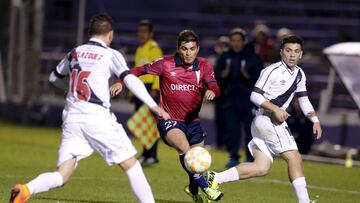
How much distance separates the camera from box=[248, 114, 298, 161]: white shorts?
1183cm

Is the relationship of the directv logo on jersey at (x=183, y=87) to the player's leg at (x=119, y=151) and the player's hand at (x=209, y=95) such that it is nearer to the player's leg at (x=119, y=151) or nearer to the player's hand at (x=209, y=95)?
the player's hand at (x=209, y=95)

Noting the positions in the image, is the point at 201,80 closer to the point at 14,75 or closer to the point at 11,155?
the point at 11,155

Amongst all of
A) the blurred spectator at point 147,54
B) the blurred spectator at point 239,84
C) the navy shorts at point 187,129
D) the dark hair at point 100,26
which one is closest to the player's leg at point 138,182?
the dark hair at point 100,26

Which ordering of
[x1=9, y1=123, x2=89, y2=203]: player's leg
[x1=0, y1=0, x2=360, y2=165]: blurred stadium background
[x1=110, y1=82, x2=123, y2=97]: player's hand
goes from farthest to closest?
[x1=0, y1=0, x2=360, y2=165]: blurred stadium background → [x1=110, y1=82, x2=123, y2=97]: player's hand → [x1=9, y1=123, x2=89, y2=203]: player's leg

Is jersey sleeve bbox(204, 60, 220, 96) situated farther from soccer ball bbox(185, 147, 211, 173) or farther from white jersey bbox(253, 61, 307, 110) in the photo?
soccer ball bbox(185, 147, 211, 173)

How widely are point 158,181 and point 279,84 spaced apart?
3.78 m

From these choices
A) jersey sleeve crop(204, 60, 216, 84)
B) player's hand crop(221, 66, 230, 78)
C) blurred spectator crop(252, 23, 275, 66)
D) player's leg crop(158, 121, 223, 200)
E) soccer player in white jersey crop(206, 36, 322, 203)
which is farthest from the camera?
blurred spectator crop(252, 23, 275, 66)

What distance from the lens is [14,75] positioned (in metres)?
28.9

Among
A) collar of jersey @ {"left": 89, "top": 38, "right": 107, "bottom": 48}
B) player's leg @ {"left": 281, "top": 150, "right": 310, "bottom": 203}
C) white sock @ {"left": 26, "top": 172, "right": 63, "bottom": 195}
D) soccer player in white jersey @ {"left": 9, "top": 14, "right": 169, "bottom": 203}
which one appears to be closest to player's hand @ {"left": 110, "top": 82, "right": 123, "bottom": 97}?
soccer player in white jersey @ {"left": 9, "top": 14, "right": 169, "bottom": 203}

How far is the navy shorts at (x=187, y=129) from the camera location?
12.5 m

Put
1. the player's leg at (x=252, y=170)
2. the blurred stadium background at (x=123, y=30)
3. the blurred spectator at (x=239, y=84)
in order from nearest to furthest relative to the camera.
→ the player's leg at (x=252, y=170), the blurred spectator at (x=239, y=84), the blurred stadium background at (x=123, y=30)

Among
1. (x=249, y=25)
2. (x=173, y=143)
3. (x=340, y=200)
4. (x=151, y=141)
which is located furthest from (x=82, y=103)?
(x=249, y=25)

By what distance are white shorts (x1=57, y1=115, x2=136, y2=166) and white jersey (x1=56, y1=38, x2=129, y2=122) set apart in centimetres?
8

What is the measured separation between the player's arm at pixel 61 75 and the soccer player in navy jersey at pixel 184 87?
183 cm
